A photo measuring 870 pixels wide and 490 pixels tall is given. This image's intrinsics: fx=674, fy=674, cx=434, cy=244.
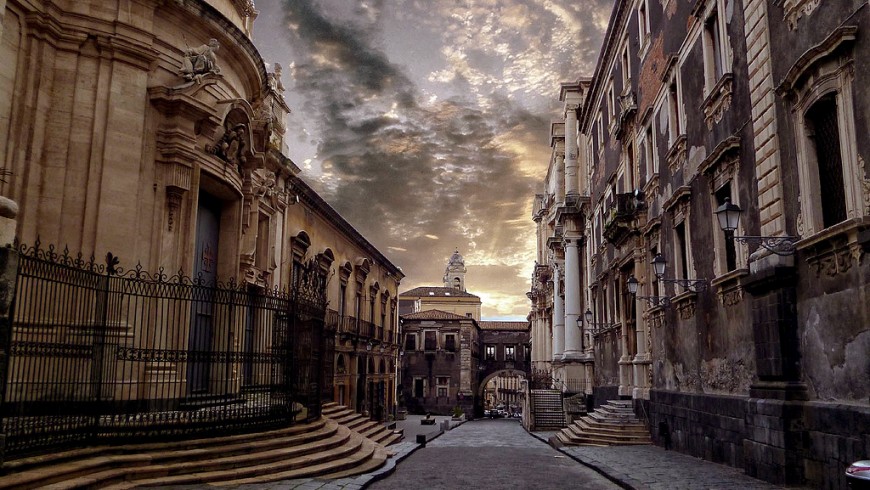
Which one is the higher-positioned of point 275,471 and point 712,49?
point 712,49

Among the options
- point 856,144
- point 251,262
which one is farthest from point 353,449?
point 856,144

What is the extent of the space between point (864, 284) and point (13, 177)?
12328 millimetres

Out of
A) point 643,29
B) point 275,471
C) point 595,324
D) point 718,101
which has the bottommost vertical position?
point 275,471

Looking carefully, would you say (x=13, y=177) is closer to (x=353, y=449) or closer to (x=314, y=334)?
(x=314, y=334)

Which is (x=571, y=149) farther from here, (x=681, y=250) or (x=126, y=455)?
(x=126, y=455)

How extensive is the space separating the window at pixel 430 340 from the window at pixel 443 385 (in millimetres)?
2772

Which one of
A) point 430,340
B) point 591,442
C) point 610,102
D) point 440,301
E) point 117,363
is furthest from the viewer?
point 440,301

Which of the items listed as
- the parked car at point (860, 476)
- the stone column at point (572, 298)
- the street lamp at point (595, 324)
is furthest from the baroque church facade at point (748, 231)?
the stone column at point (572, 298)

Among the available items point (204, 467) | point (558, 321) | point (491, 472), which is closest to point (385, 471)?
point (491, 472)

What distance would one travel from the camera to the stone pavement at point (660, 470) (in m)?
10.0

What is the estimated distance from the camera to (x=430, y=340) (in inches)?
2392

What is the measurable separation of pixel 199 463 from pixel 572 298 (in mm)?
24084

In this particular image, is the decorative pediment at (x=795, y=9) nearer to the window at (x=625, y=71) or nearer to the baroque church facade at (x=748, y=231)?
the baroque church facade at (x=748, y=231)

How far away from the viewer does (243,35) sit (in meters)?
15.1
